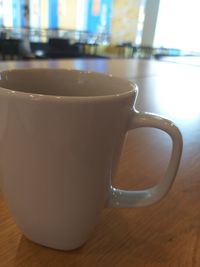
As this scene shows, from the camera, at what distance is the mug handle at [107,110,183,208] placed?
0.23m

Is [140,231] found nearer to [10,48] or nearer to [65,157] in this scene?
[65,157]

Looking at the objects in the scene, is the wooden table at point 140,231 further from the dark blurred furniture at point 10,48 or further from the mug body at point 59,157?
the dark blurred furniture at point 10,48

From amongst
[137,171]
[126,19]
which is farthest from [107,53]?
[137,171]

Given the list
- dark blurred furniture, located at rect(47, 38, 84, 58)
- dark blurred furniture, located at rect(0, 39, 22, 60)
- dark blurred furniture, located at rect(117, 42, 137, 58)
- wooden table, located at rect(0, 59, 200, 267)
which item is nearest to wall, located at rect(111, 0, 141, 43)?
dark blurred furniture, located at rect(117, 42, 137, 58)

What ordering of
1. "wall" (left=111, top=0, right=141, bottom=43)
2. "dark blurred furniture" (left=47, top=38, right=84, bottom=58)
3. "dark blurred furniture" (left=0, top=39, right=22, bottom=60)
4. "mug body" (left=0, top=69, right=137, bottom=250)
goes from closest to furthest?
"mug body" (left=0, top=69, right=137, bottom=250)
"dark blurred furniture" (left=0, top=39, right=22, bottom=60)
"dark blurred furniture" (left=47, top=38, right=84, bottom=58)
"wall" (left=111, top=0, right=141, bottom=43)

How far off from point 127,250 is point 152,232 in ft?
0.12

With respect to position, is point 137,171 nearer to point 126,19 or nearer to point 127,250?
point 127,250

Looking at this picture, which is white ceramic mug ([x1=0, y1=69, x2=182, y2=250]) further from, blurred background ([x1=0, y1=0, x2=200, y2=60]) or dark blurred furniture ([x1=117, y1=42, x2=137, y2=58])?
dark blurred furniture ([x1=117, y1=42, x2=137, y2=58])

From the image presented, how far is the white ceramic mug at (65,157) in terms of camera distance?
0.19 m

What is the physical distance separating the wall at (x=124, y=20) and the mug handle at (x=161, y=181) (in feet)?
17.6

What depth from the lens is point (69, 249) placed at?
25 centimetres

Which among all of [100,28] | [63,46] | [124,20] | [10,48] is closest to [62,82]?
[10,48]

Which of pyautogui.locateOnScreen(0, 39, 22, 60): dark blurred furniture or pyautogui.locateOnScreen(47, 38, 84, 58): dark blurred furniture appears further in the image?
pyautogui.locateOnScreen(47, 38, 84, 58): dark blurred furniture

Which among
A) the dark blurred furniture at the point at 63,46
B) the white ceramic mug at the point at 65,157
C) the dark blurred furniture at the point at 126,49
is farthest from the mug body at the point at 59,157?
the dark blurred furniture at the point at 126,49
